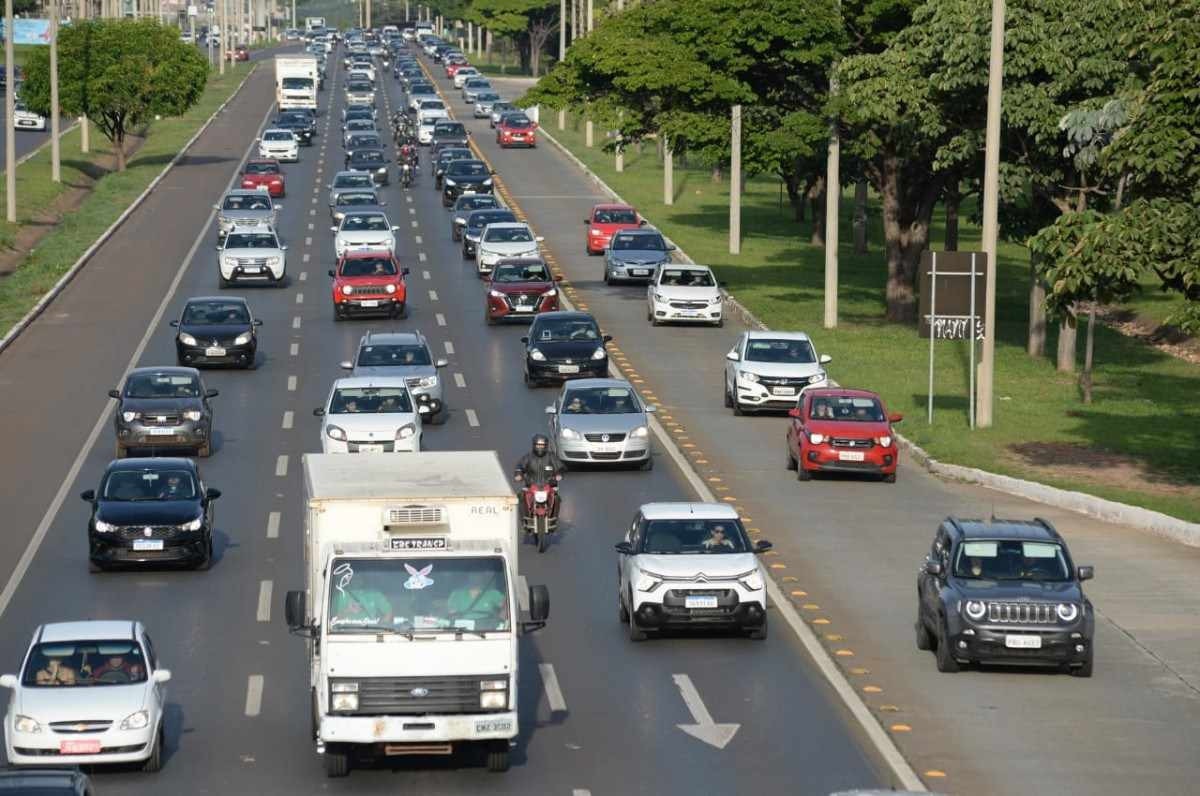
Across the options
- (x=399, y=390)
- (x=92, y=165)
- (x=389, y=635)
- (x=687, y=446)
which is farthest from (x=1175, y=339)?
(x=92, y=165)

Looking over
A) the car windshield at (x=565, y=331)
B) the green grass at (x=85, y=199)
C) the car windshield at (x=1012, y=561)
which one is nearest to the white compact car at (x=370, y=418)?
the car windshield at (x=565, y=331)

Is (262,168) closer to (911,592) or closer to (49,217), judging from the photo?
(49,217)

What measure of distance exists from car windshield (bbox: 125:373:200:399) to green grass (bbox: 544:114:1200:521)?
1334cm

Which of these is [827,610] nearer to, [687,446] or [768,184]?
[687,446]

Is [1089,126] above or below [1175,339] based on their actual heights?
above

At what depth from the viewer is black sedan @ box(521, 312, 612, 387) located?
155 ft

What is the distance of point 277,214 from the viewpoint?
3184 inches

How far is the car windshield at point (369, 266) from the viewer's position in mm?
57438

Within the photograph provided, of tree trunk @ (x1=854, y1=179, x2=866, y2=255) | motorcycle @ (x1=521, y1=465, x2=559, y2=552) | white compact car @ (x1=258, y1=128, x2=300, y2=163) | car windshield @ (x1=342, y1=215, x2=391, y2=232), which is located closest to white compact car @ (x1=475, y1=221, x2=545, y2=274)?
car windshield @ (x1=342, y1=215, x2=391, y2=232)

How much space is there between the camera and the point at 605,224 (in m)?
73.9

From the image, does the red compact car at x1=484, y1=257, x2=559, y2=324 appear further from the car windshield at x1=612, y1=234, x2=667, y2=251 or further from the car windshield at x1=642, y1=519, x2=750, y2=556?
the car windshield at x1=642, y1=519, x2=750, y2=556

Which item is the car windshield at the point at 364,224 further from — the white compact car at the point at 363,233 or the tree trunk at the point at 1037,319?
the tree trunk at the point at 1037,319

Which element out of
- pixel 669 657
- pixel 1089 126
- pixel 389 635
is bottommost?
pixel 669 657

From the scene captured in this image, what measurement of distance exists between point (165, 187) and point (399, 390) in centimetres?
5594
